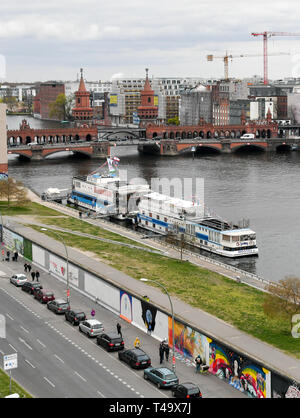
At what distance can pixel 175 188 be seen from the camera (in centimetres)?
13462

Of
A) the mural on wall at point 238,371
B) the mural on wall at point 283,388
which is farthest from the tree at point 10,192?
the mural on wall at point 283,388

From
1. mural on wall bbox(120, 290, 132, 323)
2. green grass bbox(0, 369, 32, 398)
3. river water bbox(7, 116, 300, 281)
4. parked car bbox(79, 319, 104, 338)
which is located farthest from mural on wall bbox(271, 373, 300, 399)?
river water bbox(7, 116, 300, 281)

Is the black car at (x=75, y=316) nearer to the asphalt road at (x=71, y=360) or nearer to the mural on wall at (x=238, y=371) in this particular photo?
the asphalt road at (x=71, y=360)

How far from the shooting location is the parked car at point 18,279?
194ft

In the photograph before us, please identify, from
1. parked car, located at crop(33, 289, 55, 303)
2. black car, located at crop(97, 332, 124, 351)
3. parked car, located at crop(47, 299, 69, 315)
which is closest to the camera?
black car, located at crop(97, 332, 124, 351)

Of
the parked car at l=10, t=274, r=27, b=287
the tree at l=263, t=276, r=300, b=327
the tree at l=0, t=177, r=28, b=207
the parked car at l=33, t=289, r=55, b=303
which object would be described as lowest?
the parked car at l=33, t=289, r=55, b=303

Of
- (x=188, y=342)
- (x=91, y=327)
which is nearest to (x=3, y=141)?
(x=91, y=327)

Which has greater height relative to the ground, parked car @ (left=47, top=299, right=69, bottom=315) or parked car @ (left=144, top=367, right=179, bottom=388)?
parked car @ (left=47, top=299, right=69, bottom=315)

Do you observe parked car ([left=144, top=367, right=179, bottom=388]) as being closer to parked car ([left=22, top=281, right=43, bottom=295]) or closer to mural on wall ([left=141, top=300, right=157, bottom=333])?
mural on wall ([left=141, top=300, right=157, bottom=333])

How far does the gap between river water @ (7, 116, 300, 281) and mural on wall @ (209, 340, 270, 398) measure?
30947mm

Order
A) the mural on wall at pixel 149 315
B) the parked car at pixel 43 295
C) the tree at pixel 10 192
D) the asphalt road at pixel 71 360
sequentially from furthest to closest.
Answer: the tree at pixel 10 192, the parked car at pixel 43 295, the mural on wall at pixel 149 315, the asphalt road at pixel 71 360

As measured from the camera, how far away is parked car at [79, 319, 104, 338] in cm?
4778

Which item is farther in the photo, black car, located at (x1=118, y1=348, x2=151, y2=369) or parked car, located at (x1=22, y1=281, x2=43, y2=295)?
parked car, located at (x1=22, y1=281, x2=43, y2=295)

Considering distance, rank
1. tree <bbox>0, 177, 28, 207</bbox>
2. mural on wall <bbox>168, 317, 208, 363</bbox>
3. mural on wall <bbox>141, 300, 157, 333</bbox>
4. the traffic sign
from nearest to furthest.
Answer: the traffic sign < mural on wall <bbox>168, 317, 208, 363</bbox> < mural on wall <bbox>141, 300, 157, 333</bbox> < tree <bbox>0, 177, 28, 207</bbox>
